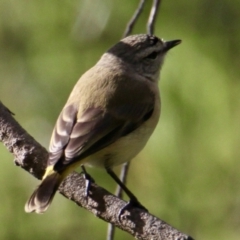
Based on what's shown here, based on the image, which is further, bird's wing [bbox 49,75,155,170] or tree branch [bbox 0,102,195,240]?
bird's wing [bbox 49,75,155,170]

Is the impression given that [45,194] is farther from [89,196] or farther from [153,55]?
[153,55]

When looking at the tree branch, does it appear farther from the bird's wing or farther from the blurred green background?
the blurred green background

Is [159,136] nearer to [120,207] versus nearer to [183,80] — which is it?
[183,80]

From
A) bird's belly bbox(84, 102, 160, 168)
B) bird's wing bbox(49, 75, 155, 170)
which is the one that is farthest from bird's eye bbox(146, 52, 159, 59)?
bird's belly bbox(84, 102, 160, 168)

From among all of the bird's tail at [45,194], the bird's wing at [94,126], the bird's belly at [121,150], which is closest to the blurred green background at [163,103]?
the bird's wing at [94,126]

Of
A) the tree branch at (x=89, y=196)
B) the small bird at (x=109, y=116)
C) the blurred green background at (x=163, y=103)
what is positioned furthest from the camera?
the blurred green background at (x=163, y=103)

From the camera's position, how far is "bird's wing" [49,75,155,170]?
167 inches

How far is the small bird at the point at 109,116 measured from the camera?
4191mm

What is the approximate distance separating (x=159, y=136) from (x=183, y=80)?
590 mm

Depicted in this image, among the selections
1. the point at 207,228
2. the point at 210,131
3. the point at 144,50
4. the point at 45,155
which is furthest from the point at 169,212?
the point at 45,155

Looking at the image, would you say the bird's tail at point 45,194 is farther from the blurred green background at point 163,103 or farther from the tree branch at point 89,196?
the blurred green background at point 163,103

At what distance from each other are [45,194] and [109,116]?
80cm

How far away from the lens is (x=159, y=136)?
624 cm

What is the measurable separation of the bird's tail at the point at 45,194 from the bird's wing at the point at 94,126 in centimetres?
8
